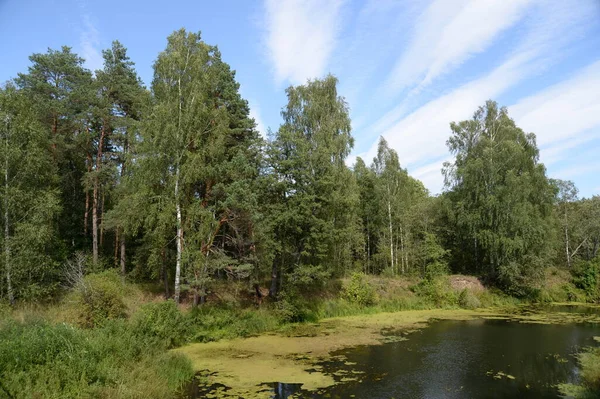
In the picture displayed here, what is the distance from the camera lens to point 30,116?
1709cm

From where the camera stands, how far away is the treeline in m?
16.8

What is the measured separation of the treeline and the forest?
0.10m

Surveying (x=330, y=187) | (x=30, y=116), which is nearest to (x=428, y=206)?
(x=330, y=187)

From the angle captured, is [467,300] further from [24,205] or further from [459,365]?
[24,205]

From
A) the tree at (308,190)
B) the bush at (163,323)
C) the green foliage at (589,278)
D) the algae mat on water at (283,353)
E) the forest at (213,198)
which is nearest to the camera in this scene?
the algae mat on water at (283,353)

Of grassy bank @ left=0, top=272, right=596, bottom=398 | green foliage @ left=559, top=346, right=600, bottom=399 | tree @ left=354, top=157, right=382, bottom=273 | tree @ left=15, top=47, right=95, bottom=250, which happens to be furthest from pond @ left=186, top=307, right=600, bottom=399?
tree @ left=15, top=47, right=95, bottom=250

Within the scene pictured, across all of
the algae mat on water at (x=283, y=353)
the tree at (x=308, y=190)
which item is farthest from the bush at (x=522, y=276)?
the tree at (x=308, y=190)

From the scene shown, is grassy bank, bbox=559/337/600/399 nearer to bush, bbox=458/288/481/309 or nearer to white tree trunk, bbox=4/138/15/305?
bush, bbox=458/288/481/309

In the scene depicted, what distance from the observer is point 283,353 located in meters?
13.0

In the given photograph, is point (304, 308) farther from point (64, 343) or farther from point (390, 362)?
point (64, 343)

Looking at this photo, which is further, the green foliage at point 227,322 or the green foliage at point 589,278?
the green foliage at point 589,278

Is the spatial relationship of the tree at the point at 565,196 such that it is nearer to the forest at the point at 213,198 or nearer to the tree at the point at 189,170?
the forest at the point at 213,198

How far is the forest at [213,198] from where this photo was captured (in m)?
16.5

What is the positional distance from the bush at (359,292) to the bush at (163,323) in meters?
11.6
